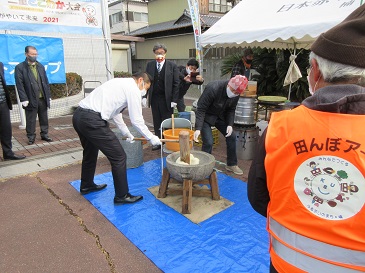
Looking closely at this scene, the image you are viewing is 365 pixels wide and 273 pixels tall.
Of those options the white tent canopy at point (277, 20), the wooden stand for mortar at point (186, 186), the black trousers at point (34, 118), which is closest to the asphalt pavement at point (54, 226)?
the wooden stand for mortar at point (186, 186)

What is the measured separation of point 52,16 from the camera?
622cm

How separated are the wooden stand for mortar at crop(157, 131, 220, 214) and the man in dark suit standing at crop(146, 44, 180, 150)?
2.01 metres

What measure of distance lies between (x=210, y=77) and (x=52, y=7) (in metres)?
8.64

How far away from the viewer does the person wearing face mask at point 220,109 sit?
3.61 m

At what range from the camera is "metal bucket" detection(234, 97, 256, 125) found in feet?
15.5

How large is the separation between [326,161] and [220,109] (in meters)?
3.05

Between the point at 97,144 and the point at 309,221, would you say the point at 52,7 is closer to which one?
the point at 97,144

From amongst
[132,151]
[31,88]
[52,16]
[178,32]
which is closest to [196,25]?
[52,16]

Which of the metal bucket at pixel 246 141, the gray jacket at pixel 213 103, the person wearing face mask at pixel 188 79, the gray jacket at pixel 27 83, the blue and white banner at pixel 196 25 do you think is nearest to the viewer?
the gray jacket at pixel 213 103

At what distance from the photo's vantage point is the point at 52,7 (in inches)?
243

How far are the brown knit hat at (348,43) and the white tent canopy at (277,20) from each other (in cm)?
377

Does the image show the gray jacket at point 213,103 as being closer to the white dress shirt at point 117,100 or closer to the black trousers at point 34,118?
the white dress shirt at point 117,100

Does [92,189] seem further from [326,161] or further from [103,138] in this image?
[326,161]

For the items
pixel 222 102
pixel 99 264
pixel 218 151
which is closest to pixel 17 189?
pixel 99 264
